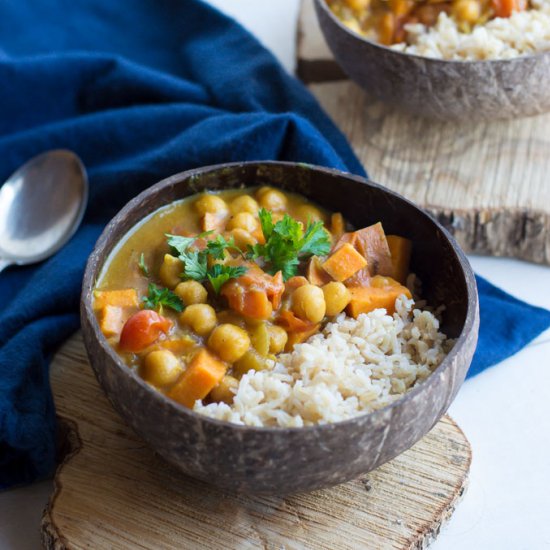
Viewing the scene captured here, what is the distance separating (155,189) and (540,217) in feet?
5.56

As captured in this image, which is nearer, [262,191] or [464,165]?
[262,191]

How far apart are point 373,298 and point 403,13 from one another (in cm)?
178

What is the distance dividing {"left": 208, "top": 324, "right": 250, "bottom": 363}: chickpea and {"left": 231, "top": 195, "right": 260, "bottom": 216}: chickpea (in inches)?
24.0

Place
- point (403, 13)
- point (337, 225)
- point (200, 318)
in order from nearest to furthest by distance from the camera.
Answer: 1. point (200, 318)
2. point (337, 225)
3. point (403, 13)

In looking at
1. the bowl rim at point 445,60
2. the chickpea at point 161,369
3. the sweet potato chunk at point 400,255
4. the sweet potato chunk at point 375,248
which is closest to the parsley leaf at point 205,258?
the chickpea at point 161,369

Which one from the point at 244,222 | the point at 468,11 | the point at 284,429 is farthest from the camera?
the point at 468,11

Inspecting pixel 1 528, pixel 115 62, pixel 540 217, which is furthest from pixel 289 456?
pixel 115 62

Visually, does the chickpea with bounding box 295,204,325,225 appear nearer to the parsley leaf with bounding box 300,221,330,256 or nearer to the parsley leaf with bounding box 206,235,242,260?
the parsley leaf with bounding box 300,221,330,256

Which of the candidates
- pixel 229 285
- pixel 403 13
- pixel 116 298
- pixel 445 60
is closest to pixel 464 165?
pixel 445 60

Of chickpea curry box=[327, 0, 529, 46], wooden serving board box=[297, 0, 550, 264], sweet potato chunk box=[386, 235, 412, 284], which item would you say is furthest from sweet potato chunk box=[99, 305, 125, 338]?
chickpea curry box=[327, 0, 529, 46]

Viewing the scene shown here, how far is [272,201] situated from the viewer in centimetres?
335

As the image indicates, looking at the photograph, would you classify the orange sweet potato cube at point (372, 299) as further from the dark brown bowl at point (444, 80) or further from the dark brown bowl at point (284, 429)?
the dark brown bowl at point (444, 80)

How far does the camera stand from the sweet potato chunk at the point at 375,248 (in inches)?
124

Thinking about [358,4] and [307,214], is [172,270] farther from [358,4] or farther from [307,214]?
[358,4]
